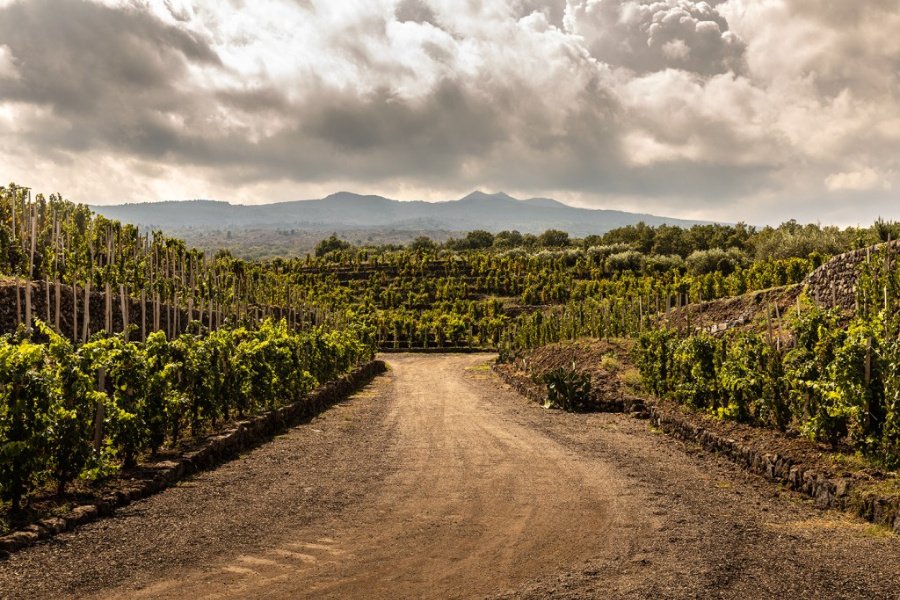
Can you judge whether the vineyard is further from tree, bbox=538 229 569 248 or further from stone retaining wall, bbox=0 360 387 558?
tree, bbox=538 229 569 248

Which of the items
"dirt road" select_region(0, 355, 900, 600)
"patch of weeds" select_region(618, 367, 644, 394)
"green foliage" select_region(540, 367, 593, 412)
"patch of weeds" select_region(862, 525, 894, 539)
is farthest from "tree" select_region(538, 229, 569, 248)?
"patch of weeds" select_region(862, 525, 894, 539)

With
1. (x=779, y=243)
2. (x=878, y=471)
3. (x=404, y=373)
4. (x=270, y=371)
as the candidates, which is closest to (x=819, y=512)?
(x=878, y=471)

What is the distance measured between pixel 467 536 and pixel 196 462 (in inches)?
219

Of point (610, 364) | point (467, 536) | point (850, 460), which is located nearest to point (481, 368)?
point (610, 364)

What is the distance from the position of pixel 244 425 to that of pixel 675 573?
10.1 metres

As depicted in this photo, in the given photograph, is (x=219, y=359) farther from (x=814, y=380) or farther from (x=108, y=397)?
(x=814, y=380)

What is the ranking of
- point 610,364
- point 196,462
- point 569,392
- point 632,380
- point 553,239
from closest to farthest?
point 196,462 < point 569,392 < point 632,380 < point 610,364 < point 553,239

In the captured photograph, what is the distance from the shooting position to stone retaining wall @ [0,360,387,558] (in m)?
7.46

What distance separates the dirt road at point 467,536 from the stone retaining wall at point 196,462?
8.0 inches

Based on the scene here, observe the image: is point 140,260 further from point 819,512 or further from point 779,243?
point 779,243

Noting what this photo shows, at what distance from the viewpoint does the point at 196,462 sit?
1145 cm

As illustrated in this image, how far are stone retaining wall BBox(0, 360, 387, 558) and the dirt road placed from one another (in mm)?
204

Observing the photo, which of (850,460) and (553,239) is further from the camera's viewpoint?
(553,239)

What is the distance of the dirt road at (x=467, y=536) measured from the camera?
20.6 ft
